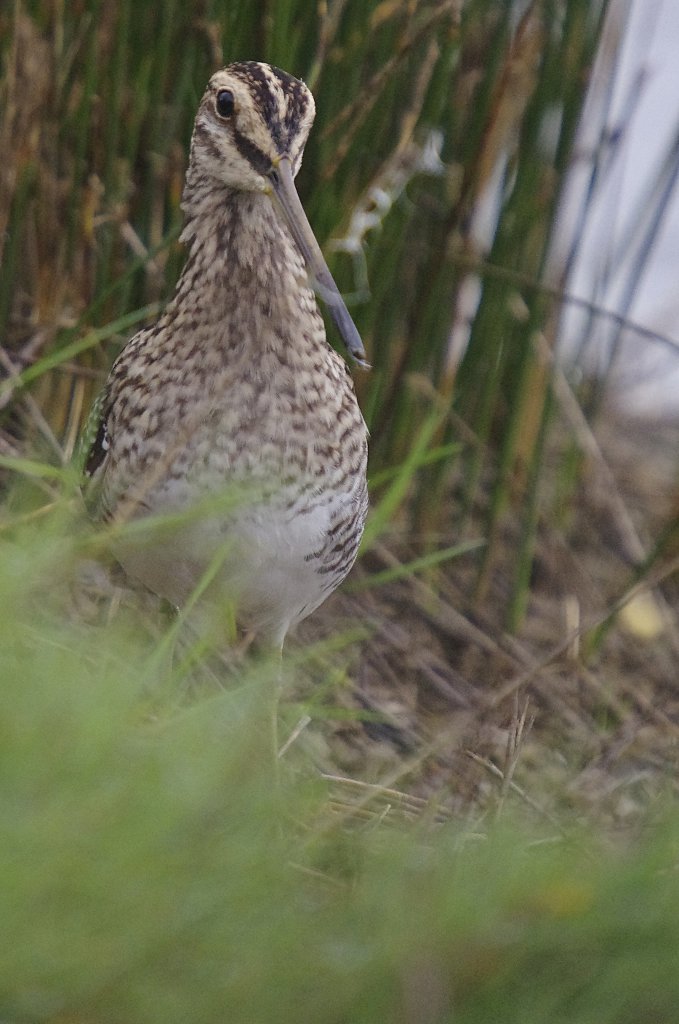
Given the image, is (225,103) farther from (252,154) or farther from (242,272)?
(242,272)

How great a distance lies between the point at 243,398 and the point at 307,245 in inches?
13.3

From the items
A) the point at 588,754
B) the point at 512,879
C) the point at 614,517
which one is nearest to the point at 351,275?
the point at 588,754

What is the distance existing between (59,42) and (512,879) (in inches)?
96.6

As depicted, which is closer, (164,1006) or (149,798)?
(164,1006)

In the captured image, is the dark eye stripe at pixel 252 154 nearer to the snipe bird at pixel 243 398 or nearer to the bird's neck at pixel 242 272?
the snipe bird at pixel 243 398

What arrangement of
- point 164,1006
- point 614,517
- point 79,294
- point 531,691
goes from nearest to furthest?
point 164,1006
point 79,294
point 531,691
point 614,517

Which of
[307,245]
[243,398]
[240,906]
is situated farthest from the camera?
[243,398]

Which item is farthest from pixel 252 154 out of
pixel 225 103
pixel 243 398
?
pixel 243 398

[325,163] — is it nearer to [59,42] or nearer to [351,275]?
[351,275]

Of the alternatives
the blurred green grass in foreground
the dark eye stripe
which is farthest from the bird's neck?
the blurred green grass in foreground

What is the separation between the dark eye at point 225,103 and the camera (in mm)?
2983

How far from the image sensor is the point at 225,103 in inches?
118

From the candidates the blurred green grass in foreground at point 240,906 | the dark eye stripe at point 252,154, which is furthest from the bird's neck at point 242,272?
the blurred green grass in foreground at point 240,906

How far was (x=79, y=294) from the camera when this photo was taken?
3.89 m
